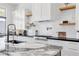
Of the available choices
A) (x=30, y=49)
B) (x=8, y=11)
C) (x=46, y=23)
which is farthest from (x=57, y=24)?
(x=8, y=11)

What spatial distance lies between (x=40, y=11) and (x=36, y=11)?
7cm

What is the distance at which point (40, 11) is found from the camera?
92.4 inches

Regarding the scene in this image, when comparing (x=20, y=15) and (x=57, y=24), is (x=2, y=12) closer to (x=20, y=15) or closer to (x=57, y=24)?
(x=20, y=15)

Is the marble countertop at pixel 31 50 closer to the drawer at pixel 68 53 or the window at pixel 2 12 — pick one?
the drawer at pixel 68 53

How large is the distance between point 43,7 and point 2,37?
34.2 inches

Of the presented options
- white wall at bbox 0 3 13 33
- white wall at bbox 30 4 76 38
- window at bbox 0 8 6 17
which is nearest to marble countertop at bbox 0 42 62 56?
white wall at bbox 30 4 76 38

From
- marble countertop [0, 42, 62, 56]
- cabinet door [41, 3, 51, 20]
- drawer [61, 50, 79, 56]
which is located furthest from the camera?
cabinet door [41, 3, 51, 20]

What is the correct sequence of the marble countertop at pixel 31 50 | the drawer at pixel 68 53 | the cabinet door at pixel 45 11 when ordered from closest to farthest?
the marble countertop at pixel 31 50 < the drawer at pixel 68 53 < the cabinet door at pixel 45 11

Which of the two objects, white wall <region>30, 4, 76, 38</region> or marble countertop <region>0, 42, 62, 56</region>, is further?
white wall <region>30, 4, 76, 38</region>

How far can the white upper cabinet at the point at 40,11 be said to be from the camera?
2.30 metres

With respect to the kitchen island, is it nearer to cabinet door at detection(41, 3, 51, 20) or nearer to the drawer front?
the drawer front

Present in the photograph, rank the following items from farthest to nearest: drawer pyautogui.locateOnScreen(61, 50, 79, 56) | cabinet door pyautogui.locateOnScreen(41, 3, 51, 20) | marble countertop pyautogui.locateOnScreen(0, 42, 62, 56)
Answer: cabinet door pyautogui.locateOnScreen(41, 3, 51, 20) → drawer pyautogui.locateOnScreen(61, 50, 79, 56) → marble countertop pyautogui.locateOnScreen(0, 42, 62, 56)

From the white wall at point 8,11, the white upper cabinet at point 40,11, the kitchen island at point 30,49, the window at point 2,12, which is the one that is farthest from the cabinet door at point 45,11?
the window at point 2,12

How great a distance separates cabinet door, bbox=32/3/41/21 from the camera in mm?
2297
